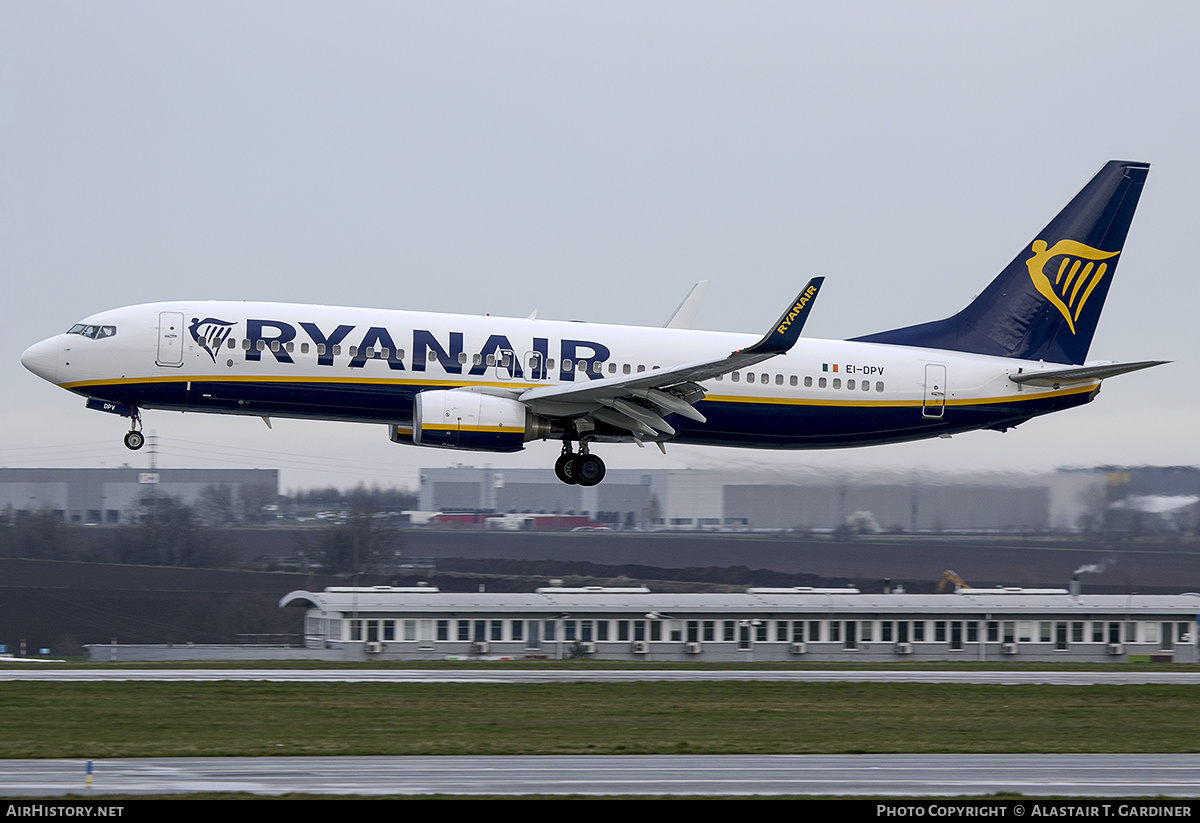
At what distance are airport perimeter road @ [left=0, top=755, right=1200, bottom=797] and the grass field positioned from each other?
1.10 metres

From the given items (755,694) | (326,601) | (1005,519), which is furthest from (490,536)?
(755,694)

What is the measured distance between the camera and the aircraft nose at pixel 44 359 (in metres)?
32.0

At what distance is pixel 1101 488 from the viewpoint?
183 feet

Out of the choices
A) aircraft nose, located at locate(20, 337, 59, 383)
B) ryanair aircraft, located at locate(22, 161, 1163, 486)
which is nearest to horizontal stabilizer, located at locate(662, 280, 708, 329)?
ryanair aircraft, located at locate(22, 161, 1163, 486)

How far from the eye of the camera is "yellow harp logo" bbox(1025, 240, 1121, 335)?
38219 millimetres

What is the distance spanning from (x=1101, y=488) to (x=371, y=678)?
3304 centimetres

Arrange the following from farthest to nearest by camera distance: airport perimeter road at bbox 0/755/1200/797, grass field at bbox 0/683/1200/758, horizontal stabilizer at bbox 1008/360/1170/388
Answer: horizontal stabilizer at bbox 1008/360/1170/388, grass field at bbox 0/683/1200/758, airport perimeter road at bbox 0/755/1200/797

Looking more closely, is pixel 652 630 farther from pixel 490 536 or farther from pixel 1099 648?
pixel 1099 648

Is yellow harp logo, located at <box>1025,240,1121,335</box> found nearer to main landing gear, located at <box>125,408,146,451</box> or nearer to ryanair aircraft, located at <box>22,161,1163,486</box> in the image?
ryanair aircraft, located at <box>22,161,1163,486</box>

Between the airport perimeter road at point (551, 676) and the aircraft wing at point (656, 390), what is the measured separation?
8268 mm

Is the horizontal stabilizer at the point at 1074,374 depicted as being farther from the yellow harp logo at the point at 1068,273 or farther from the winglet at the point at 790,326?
the winglet at the point at 790,326

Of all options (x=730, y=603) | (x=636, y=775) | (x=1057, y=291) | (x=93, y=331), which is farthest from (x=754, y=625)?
(x=636, y=775)

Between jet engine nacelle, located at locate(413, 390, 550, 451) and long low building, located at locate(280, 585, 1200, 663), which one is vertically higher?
jet engine nacelle, located at locate(413, 390, 550, 451)

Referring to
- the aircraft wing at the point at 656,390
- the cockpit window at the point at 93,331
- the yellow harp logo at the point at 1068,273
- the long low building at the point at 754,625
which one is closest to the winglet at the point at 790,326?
the aircraft wing at the point at 656,390
